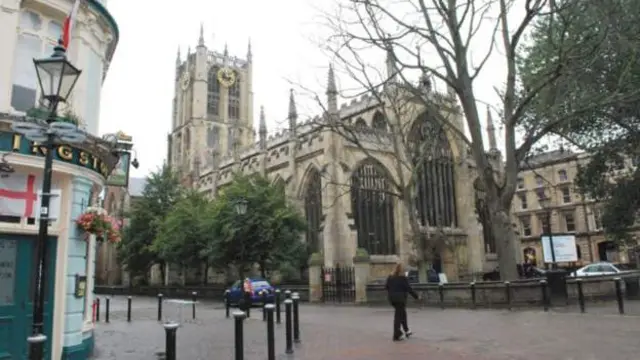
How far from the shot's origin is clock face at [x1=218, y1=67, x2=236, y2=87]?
7694cm

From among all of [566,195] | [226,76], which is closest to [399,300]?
[566,195]

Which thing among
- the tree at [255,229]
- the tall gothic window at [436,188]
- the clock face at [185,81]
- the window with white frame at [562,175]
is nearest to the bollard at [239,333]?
the tree at [255,229]

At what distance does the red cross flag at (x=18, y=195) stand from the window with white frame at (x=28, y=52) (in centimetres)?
122

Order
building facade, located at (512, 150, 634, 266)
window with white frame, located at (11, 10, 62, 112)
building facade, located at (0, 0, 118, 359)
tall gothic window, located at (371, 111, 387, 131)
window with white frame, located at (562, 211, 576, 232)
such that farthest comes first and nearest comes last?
window with white frame, located at (562, 211, 576, 232) → building facade, located at (512, 150, 634, 266) → tall gothic window, located at (371, 111, 387, 131) → window with white frame, located at (11, 10, 62, 112) → building facade, located at (0, 0, 118, 359)

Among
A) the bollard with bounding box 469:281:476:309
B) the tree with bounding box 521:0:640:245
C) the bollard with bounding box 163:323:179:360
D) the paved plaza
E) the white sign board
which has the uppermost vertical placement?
the tree with bounding box 521:0:640:245

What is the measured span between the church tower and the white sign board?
5534cm

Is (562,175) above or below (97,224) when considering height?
above

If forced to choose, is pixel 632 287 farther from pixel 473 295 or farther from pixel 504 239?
pixel 473 295

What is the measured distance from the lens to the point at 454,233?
1475 inches

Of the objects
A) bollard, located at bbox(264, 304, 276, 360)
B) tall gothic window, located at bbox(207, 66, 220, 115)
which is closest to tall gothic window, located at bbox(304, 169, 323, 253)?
bollard, located at bbox(264, 304, 276, 360)

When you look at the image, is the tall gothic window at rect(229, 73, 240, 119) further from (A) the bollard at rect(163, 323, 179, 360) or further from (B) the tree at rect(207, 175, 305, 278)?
(A) the bollard at rect(163, 323, 179, 360)

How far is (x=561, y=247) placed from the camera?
19.4 meters

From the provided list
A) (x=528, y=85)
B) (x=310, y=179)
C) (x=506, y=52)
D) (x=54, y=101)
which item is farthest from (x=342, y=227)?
(x=54, y=101)

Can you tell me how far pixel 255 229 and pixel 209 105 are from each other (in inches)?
2020
